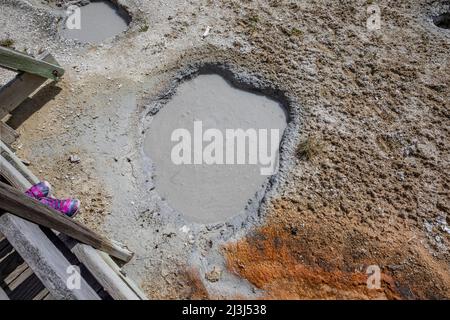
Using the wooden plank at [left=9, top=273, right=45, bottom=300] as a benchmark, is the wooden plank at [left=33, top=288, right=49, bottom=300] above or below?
below

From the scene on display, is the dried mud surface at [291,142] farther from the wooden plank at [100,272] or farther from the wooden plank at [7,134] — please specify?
the wooden plank at [100,272]

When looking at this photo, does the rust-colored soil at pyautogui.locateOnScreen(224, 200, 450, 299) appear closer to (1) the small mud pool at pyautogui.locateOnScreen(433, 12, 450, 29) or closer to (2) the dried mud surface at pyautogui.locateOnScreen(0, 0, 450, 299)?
(2) the dried mud surface at pyautogui.locateOnScreen(0, 0, 450, 299)

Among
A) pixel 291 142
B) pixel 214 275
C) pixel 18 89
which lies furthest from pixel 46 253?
pixel 18 89

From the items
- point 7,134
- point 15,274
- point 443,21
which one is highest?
point 443,21

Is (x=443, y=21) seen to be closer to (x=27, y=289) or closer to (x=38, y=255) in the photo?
(x=38, y=255)

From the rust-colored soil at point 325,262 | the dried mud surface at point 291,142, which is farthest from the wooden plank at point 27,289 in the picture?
the rust-colored soil at point 325,262

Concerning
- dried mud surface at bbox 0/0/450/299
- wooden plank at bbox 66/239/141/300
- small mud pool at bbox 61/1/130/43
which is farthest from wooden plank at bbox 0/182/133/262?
small mud pool at bbox 61/1/130/43
